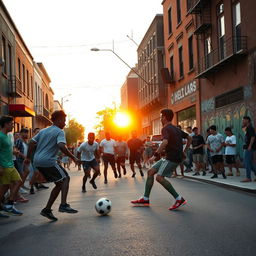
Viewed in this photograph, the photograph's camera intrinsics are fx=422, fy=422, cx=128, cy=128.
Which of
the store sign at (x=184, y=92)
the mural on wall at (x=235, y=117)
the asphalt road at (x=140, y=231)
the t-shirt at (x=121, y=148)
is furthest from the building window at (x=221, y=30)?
the asphalt road at (x=140, y=231)

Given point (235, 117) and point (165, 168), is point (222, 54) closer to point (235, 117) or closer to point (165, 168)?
point (235, 117)

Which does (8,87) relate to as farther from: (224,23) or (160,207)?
(160,207)

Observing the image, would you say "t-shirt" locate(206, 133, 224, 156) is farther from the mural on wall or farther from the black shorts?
the black shorts

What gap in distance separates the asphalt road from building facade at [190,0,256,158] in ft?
30.1

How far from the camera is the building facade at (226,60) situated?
16375 mm

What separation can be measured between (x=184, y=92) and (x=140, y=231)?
21.2 metres

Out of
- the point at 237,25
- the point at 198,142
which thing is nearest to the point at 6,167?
the point at 198,142

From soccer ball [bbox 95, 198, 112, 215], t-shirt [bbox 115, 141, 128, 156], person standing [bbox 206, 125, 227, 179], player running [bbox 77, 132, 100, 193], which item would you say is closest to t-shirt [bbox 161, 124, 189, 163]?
soccer ball [bbox 95, 198, 112, 215]

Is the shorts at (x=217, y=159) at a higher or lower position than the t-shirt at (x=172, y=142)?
lower

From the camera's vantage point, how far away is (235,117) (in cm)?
Result: 1788

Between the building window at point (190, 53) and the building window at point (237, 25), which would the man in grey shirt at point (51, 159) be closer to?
the building window at point (237, 25)

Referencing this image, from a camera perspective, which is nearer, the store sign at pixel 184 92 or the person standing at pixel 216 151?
the person standing at pixel 216 151

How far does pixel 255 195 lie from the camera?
9188 millimetres

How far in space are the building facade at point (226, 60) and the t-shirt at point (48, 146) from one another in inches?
433
